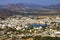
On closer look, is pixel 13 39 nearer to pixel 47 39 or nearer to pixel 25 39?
pixel 25 39

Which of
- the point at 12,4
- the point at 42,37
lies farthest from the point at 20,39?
the point at 12,4

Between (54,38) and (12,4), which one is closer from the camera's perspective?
(54,38)

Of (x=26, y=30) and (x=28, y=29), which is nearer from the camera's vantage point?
(x=26, y=30)

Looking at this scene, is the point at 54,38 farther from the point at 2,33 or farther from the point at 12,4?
the point at 12,4

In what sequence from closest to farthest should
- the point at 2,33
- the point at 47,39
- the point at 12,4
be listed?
the point at 47,39
the point at 2,33
the point at 12,4

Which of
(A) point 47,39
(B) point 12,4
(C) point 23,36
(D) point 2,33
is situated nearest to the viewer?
(A) point 47,39

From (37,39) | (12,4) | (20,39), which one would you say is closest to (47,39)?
(37,39)

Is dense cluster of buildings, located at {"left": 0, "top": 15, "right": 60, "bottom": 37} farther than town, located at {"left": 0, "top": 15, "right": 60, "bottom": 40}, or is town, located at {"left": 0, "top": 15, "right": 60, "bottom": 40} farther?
dense cluster of buildings, located at {"left": 0, "top": 15, "right": 60, "bottom": 37}

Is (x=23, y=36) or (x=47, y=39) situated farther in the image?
(x=23, y=36)

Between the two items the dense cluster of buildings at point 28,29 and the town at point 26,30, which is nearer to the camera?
the town at point 26,30
